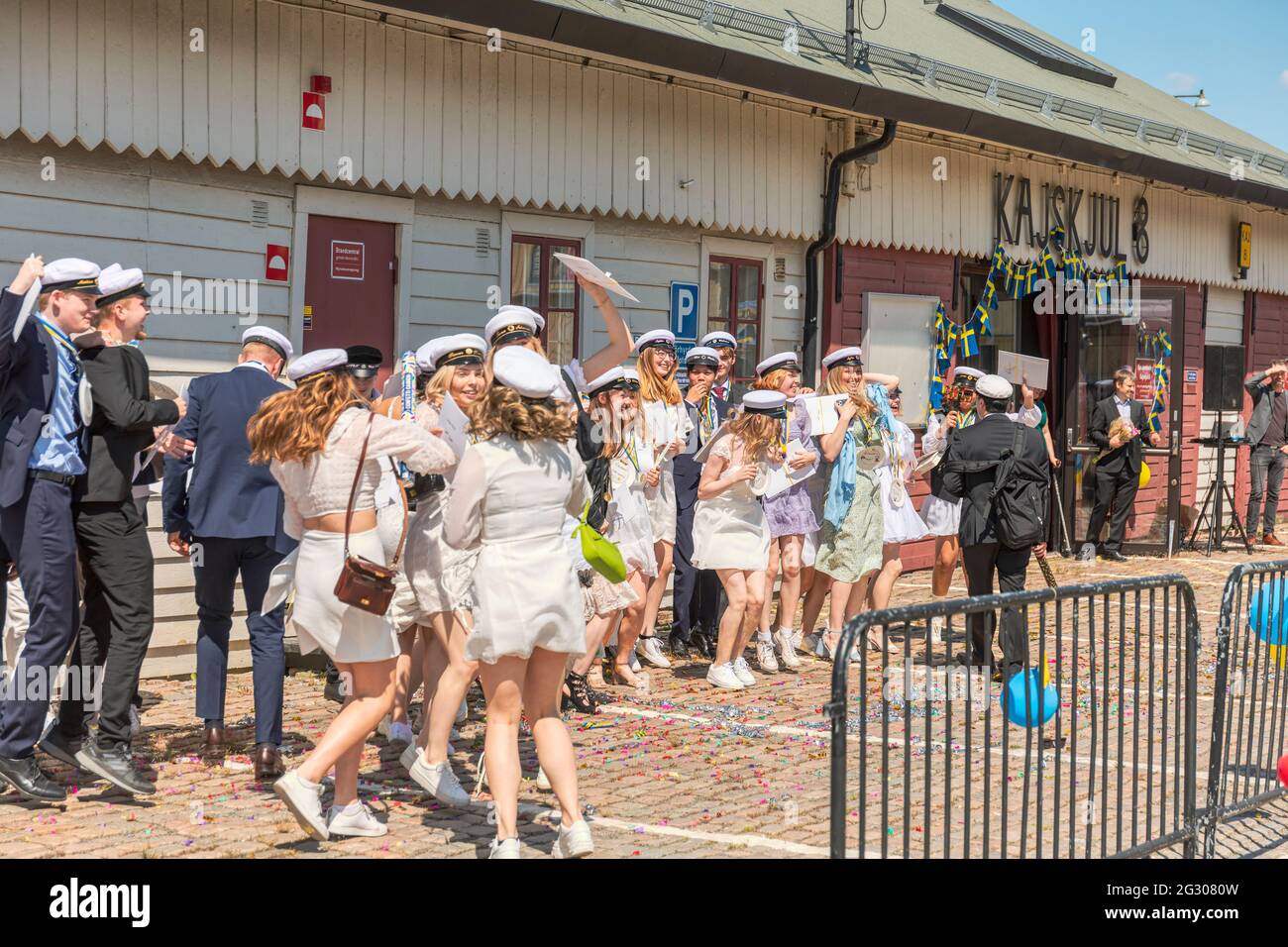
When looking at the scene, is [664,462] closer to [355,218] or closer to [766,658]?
[766,658]

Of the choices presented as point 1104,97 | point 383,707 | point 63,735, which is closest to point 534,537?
point 383,707

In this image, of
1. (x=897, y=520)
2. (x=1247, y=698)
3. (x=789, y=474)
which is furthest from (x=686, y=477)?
(x=1247, y=698)

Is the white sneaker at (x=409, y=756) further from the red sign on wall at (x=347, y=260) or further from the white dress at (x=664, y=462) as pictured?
the red sign on wall at (x=347, y=260)

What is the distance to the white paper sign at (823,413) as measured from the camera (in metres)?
10.5

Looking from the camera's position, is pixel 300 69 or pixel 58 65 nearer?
pixel 58 65

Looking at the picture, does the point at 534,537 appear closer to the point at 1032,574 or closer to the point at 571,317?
the point at 571,317

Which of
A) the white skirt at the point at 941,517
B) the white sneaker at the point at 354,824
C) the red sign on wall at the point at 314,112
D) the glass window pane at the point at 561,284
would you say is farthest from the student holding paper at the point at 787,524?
the white sneaker at the point at 354,824

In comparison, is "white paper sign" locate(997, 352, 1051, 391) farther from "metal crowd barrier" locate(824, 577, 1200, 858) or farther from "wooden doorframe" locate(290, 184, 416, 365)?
"metal crowd barrier" locate(824, 577, 1200, 858)

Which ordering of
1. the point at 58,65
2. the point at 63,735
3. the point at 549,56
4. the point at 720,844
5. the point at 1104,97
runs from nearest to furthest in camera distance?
1. the point at 720,844
2. the point at 63,735
3. the point at 58,65
4. the point at 549,56
5. the point at 1104,97

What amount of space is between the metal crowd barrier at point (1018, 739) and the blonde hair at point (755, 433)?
2.80 meters

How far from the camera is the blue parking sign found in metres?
12.8

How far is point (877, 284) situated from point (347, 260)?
20.6 feet

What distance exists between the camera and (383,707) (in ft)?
19.8

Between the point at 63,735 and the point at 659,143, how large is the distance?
704 centimetres
